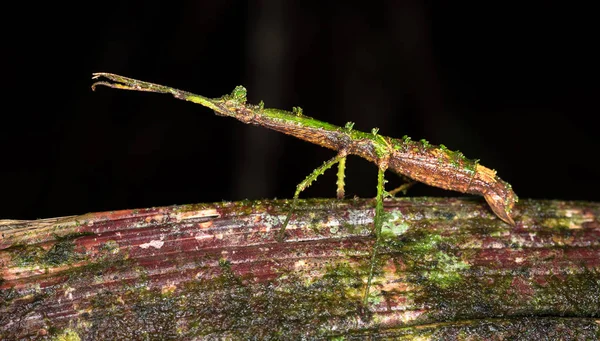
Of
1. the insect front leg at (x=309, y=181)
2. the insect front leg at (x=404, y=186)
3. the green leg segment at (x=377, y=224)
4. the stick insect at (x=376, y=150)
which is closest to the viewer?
the green leg segment at (x=377, y=224)

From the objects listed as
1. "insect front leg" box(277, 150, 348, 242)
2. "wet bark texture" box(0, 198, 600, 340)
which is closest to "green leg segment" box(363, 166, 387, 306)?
"wet bark texture" box(0, 198, 600, 340)

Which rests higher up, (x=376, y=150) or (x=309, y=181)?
(x=376, y=150)

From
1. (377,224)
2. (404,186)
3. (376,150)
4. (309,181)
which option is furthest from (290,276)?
(404,186)

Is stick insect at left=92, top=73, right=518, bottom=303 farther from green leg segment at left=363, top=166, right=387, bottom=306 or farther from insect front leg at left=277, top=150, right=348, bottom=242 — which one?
green leg segment at left=363, top=166, right=387, bottom=306

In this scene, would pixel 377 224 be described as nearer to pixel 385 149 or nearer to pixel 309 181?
pixel 309 181

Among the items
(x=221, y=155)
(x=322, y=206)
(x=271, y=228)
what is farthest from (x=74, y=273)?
(x=221, y=155)

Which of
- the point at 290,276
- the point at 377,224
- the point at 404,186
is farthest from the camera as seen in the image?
the point at 404,186

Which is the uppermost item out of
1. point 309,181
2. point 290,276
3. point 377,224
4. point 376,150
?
point 376,150

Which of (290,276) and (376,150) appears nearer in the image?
(290,276)

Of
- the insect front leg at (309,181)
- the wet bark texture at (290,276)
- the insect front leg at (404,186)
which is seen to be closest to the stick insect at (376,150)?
the insect front leg at (309,181)

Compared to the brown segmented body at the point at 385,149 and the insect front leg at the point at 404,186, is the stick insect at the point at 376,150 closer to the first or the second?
the brown segmented body at the point at 385,149
